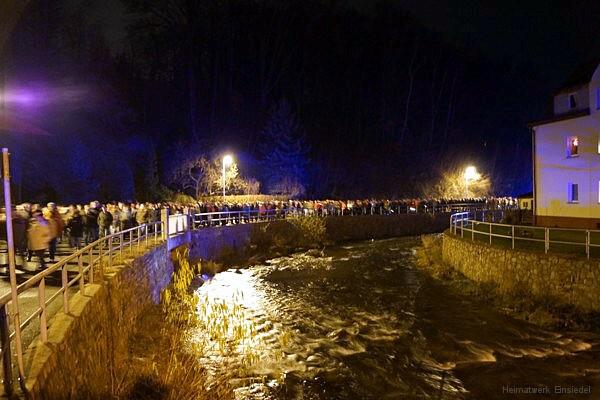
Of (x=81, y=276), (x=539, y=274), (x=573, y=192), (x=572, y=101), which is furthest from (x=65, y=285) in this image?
(x=572, y=101)

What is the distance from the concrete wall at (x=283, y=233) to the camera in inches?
930

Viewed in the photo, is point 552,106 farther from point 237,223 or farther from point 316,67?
point 316,67

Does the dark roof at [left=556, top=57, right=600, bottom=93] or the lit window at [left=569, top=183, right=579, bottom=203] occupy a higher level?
the dark roof at [left=556, top=57, right=600, bottom=93]

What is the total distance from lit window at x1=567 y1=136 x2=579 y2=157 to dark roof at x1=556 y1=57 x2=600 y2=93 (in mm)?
2589

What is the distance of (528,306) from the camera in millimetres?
13711

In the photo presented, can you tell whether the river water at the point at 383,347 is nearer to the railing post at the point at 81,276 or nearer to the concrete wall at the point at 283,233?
the railing post at the point at 81,276

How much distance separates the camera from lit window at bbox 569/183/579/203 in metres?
22.8

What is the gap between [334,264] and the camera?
24.1 metres

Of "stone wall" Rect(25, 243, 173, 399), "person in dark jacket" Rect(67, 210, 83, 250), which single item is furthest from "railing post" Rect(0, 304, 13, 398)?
"person in dark jacket" Rect(67, 210, 83, 250)

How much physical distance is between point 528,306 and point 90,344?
11607 millimetres

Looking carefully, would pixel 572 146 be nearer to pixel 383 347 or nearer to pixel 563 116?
pixel 563 116

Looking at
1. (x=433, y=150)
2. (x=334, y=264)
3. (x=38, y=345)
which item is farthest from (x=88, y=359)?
(x=433, y=150)

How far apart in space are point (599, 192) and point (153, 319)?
20132 mm

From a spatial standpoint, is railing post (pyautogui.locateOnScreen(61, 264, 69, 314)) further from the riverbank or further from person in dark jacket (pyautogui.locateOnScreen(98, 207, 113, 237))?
the riverbank
